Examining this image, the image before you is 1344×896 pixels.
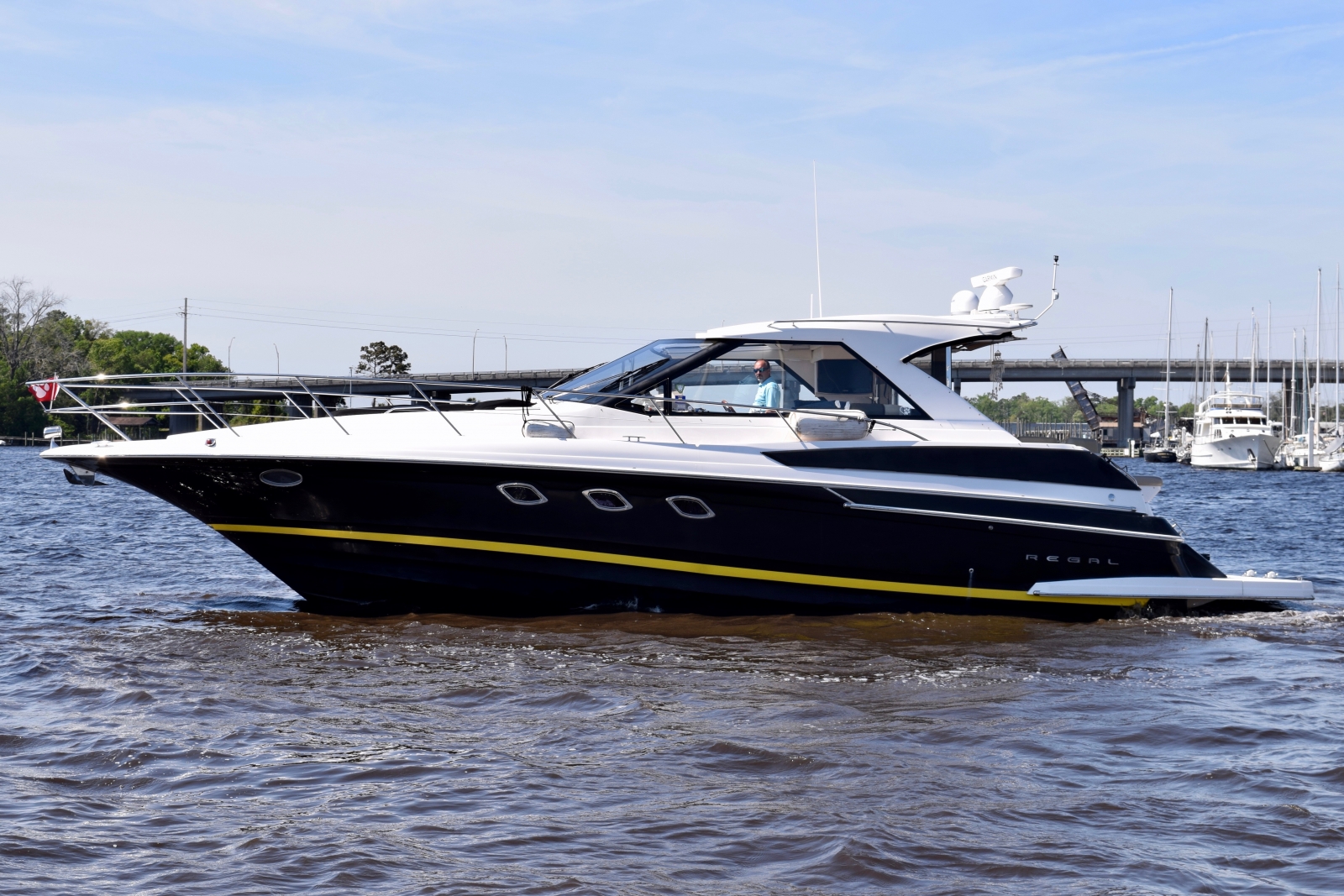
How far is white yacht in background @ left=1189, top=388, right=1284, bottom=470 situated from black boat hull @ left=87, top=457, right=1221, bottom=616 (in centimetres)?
5354

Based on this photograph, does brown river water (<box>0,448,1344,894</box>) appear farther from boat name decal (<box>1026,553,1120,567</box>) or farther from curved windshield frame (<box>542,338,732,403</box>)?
curved windshield frame (<box>542,338,732,403</box>)

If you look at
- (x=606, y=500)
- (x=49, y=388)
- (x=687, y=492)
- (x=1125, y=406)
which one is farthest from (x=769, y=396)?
(x=1125, y=406)

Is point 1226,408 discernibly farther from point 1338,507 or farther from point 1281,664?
point 1281,664

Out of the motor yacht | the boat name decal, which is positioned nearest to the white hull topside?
the motor yacht

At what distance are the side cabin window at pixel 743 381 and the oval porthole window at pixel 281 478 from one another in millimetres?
2031

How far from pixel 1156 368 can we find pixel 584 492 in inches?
3059

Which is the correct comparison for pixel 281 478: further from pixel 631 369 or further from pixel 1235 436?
pixel 1235 436

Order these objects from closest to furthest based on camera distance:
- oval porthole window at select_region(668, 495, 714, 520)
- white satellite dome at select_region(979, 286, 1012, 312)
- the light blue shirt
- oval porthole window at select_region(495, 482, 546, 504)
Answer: oval porthole window at select_region(495, 482, 546, 504) → oval porthole window at select_region(668, 495, 714, 520) → the light blue shirt → white satellite dome at select_region(979, 286, 1012, 312)

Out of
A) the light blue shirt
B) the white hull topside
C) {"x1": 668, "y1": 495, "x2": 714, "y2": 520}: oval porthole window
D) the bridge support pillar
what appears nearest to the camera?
{"x1": 668, "y1": 495, "x2": 714, "y2": 520}: oval porthole window

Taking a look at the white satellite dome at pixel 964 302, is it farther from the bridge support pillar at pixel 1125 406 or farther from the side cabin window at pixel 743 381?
the bridge support pillar at pixel 1125 406

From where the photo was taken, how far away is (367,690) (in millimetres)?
7129

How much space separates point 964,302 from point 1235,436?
52.7 m

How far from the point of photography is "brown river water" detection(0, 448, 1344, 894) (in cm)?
452

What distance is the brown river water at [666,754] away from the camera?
14.8ft
